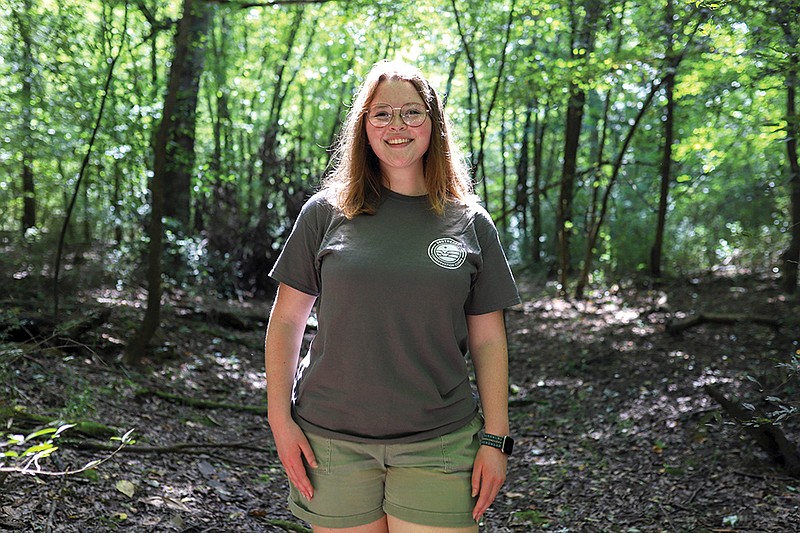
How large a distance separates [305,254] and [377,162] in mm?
367

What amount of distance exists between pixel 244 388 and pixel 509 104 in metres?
5.42

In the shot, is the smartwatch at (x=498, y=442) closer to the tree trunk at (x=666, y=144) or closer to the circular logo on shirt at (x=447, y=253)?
the circular logo on shirt at (x=447, y=253)

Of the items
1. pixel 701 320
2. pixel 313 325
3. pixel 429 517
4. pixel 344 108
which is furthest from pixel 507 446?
pixel 344 108

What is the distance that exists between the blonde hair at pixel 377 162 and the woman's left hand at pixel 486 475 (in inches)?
27.3

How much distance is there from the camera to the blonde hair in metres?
2.04

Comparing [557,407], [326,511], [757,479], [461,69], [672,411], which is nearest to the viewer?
[326,511]

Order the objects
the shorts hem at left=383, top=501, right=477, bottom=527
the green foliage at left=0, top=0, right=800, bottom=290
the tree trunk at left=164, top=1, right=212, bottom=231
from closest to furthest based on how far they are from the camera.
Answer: the shorts hem at left=383, top=501, right=477, bottom=527
the green foliage at left=0, top=0, right=800, bottom=290
the tree trunk at left=164, top=1, right=212, bottom=231

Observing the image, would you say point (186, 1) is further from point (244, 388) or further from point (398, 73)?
point (398, 73)

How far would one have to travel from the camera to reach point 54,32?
6.31 meters

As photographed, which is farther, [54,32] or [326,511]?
[54,32]

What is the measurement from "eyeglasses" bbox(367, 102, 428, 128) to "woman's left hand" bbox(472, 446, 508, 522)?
95 centimetres

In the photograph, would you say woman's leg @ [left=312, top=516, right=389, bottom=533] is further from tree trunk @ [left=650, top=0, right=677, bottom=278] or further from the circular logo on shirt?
tree trunk @ [left=650, top=0, right=677, bottom=278]

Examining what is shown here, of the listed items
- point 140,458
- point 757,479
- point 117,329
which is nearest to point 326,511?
point 140,458

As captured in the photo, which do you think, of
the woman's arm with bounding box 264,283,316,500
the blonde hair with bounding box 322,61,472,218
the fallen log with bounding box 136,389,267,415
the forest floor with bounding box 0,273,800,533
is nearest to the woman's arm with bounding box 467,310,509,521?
the blonde hair with bounding box 322,61,472,218
